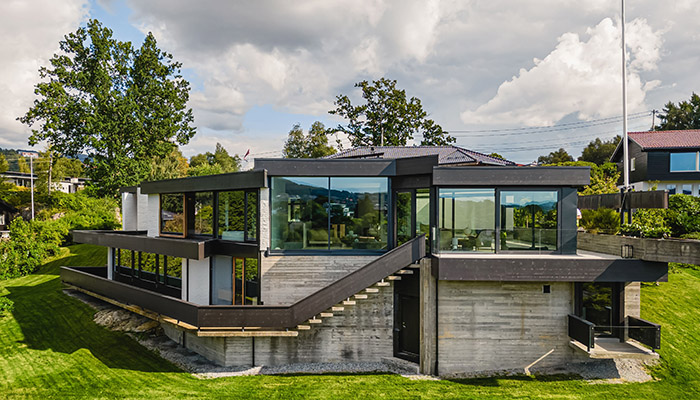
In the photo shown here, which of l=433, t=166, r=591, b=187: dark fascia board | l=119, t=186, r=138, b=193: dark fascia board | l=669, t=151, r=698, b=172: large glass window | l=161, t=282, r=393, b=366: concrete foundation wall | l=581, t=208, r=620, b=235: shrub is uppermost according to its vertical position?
l=669, t=151, r=698, b=172: large glass window

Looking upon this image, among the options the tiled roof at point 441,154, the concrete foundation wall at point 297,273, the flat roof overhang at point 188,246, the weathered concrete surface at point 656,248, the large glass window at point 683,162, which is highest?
the large glass window at point 683,162

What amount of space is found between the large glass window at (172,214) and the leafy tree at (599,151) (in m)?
60.1

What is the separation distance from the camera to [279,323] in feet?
38.2

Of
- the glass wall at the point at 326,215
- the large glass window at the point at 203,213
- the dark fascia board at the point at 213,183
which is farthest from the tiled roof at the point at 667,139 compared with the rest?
the large glass window at the point at 203,213

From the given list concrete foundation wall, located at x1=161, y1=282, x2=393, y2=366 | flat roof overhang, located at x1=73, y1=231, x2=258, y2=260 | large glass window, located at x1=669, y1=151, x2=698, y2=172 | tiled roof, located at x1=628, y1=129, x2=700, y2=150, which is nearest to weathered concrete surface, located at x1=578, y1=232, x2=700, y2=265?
concrete foundation wall, located at x1=161, y1=282, x2=393, y2=366

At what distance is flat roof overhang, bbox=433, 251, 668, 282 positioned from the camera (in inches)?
439

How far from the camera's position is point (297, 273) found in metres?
13.1

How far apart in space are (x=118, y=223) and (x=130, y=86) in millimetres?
11912

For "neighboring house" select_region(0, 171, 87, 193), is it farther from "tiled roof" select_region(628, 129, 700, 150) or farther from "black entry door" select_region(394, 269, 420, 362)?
"tiled roof" select_region(628, 129, 700, 150)

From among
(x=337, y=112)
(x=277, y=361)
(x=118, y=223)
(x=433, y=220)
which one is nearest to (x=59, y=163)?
(x=118, y=223)

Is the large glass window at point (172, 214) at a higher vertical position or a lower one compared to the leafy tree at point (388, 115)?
lower

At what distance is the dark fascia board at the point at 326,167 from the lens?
13.0 metres

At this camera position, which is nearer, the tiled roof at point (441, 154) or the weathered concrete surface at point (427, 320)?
the weathered concrete surface at point (427, 320)

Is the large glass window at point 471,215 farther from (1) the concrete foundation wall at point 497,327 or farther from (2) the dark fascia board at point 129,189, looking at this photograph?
(2) the dark fascia board at point 129,189
